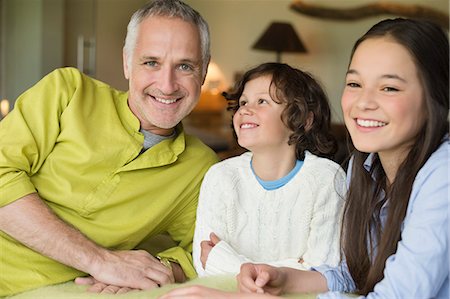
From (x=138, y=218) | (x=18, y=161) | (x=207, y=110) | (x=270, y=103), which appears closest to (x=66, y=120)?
(x=18, y=161)

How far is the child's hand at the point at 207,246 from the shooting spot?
1.54 meters

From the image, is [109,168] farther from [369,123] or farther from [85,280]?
[369,123]

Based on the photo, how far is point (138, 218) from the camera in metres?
1.70

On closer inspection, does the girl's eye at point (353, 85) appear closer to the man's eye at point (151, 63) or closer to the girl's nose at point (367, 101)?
the girl's nose at point (367, 101)

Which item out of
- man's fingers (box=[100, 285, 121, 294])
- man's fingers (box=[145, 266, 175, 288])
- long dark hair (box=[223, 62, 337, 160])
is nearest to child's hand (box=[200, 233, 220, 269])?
man's fingers (box=[145, 266, 175, 288])

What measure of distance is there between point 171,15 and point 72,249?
724 mm

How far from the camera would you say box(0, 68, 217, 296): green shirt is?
1.64 meters

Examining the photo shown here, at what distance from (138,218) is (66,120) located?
343 mm

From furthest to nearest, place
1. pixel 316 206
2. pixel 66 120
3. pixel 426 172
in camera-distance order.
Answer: pixel 66 120 → pixel 316 206 → pixel 426 172

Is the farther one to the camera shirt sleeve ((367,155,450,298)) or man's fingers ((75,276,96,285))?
man's fingers ((75,276,96,285))

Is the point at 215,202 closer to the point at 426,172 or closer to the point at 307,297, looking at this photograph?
the point at 307,297

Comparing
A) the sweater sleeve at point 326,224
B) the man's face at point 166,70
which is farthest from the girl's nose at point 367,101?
the man's face at point 166,70

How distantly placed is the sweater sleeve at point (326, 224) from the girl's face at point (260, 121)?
0.66 ft

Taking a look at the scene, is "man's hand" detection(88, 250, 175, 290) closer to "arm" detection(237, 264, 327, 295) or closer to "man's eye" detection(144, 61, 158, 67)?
"arm" detection(237, 264, 327, 295)
